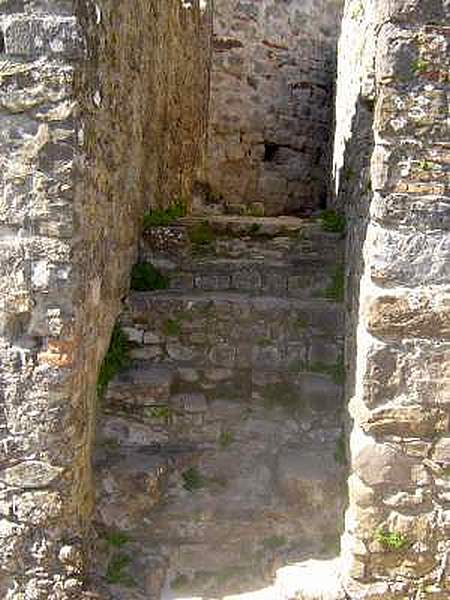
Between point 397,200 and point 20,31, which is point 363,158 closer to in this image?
point 397,200

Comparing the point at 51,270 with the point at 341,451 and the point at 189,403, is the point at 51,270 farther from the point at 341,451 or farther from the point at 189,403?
the point at 341,451

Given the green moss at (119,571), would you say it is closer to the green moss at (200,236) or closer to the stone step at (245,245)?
the stone step at (245,245)

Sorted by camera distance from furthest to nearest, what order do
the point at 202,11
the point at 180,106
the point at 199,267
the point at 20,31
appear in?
1. the point at 202,11
2. the point at 180,106
3. the point at 199,267
4. the point at 20,31

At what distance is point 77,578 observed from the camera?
3188mm

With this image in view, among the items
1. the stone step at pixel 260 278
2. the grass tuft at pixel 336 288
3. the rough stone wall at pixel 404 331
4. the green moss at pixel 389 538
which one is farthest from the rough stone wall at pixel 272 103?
the green moss at pixel 389 538

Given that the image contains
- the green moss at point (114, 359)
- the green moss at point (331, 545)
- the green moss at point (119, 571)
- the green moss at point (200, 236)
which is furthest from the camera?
the green moss at point (200, 236)

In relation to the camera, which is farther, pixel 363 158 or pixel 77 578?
pixel 363 158

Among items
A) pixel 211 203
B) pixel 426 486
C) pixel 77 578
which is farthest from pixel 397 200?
pixel 211 203

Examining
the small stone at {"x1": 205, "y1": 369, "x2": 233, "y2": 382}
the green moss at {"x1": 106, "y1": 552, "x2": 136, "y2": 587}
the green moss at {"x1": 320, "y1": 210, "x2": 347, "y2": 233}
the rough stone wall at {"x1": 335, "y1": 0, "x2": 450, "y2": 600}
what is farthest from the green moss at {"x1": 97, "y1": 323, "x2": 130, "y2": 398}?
the green moss at {"x1": 320, "y1": 210, "x2": 347, "y2": 233}

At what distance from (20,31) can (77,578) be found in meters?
2.55

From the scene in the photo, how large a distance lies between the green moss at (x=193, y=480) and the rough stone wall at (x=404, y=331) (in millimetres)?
881

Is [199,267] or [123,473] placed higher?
[199,267]

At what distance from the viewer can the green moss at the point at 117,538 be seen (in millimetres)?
3480

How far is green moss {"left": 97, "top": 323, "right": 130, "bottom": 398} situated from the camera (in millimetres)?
3836
